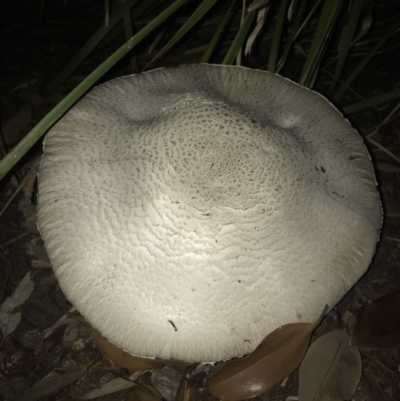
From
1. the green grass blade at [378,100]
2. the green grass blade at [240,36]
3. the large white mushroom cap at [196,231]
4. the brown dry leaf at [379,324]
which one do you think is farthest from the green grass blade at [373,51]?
the brown dry leaf at [379,324]

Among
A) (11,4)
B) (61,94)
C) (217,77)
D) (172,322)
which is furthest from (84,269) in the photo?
(11,4)

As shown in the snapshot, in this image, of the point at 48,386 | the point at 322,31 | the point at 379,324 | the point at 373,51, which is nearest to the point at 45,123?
the point at 48,386

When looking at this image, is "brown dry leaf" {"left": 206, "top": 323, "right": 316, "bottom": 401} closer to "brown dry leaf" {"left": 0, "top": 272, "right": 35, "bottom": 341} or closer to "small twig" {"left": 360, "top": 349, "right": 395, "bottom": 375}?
"small twig" {"left": 360, "top": 349, "right": 395, "bottom": 375}

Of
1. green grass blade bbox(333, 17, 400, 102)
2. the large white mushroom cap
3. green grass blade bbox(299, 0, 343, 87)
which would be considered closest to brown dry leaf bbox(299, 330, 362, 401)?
the large white mushroom cap

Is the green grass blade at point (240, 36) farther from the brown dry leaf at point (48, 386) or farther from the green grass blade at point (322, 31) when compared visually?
the brown dry leaf at point (48, 386)

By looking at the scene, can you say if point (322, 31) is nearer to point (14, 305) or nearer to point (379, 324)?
point (379, 324)

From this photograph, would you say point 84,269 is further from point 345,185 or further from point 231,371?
point 345,185
